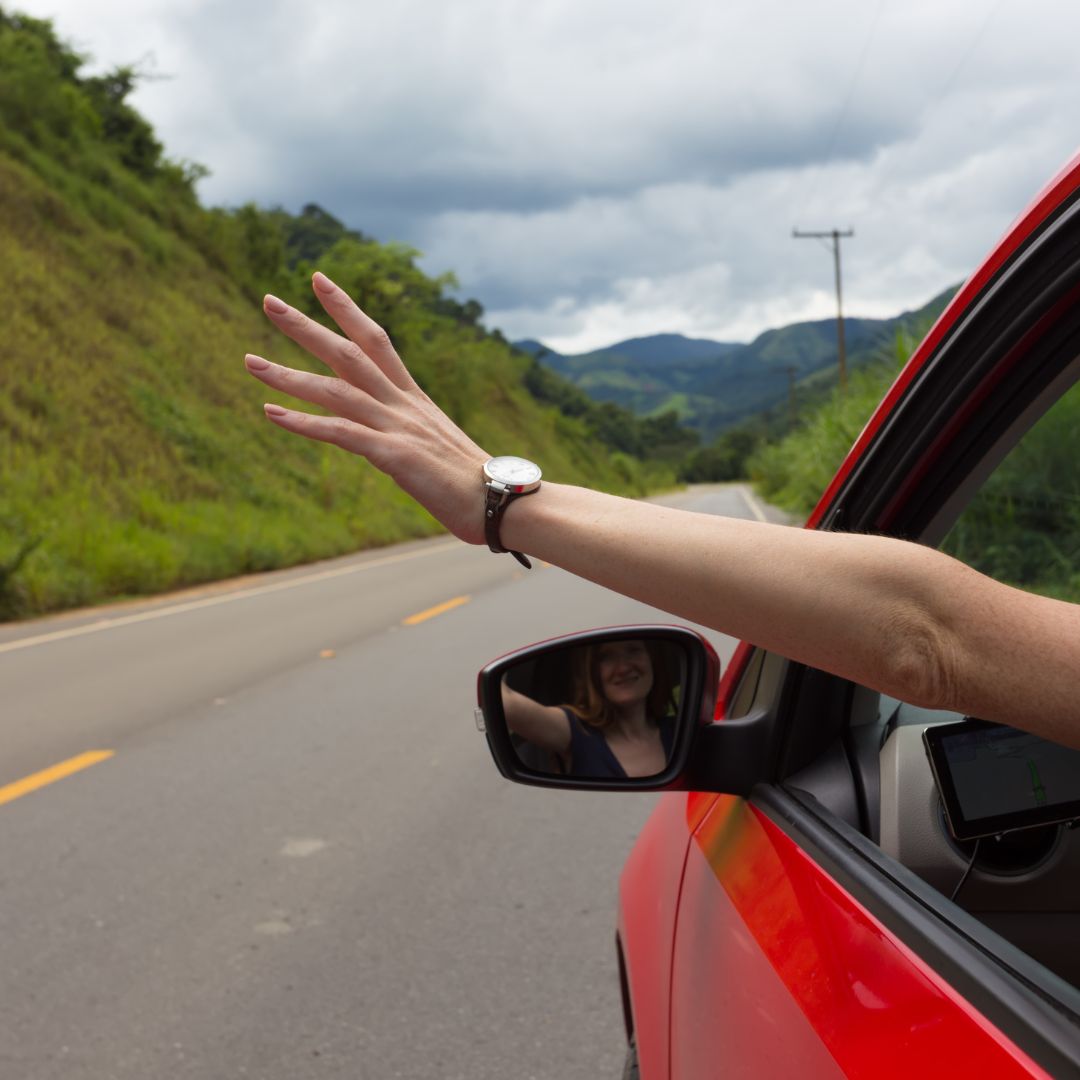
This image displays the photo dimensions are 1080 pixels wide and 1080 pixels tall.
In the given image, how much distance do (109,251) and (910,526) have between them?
3547 cm

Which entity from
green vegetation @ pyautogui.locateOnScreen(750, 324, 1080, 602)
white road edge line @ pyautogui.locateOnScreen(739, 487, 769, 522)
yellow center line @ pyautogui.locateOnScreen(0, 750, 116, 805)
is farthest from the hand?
white road edge line @ pyautogui.locateOnScreen(739, 487, 769, 522)

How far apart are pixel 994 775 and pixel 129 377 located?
29.1 meters

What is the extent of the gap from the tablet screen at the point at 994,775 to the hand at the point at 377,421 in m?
0.60

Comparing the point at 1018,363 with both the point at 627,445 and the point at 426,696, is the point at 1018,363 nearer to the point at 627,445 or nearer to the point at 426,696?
the point at 426,696

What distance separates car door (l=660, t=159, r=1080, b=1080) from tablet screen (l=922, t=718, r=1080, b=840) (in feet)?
0.33

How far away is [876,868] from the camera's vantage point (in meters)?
1.45

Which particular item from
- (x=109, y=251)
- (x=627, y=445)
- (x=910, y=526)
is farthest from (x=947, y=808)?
(x=627, y=445)

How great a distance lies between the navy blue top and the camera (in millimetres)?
1788

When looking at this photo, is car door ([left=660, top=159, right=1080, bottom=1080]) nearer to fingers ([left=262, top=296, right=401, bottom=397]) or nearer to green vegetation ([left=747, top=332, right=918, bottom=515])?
fingers ([left=262, top=296, right=401, bottom=397])

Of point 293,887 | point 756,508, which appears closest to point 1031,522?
point 293,887

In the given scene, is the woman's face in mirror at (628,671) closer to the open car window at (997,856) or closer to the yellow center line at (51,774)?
the open car window at (997,856)

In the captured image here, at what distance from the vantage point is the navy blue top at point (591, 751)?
5.87ft

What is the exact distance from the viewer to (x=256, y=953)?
Result: 4102 mm

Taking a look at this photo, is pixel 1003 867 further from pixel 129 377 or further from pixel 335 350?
pixel 129 377
